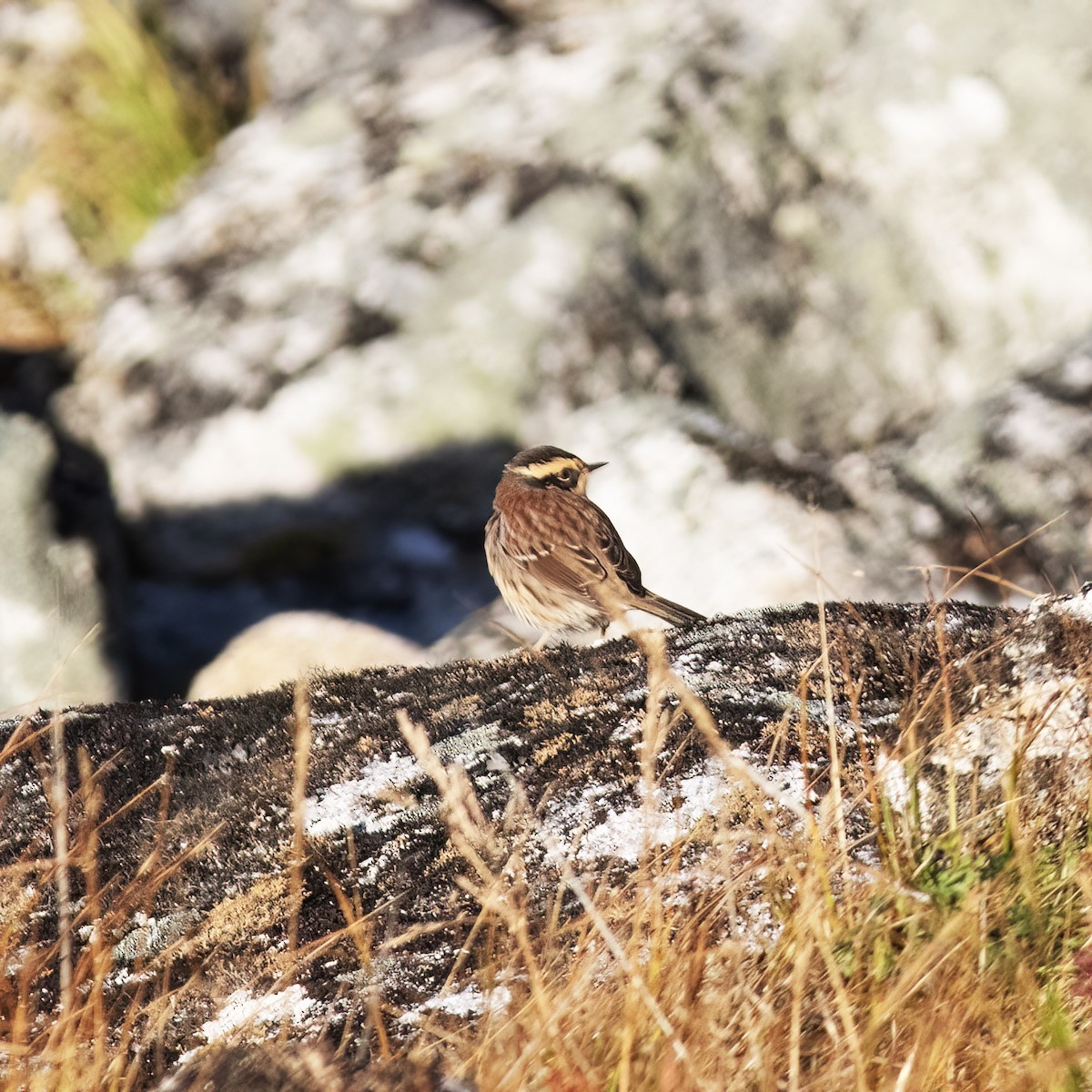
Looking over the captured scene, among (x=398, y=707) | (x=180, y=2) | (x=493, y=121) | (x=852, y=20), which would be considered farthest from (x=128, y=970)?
(x=180, y=2)

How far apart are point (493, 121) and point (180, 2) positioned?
3.23m

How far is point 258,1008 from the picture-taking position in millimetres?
2816

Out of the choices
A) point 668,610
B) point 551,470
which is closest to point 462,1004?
point 668,610

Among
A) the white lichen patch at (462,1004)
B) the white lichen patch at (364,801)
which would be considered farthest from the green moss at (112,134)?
the white lichen patch at (462,1004)

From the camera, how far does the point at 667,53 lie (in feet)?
25.3

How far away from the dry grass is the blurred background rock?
3.49 metres

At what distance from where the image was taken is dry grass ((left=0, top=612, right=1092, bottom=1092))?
2254 mm

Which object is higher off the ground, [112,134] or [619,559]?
[112,134]

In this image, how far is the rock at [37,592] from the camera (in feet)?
19.7

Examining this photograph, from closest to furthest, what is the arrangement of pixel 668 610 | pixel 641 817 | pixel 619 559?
pixel 641 817 < pixel 668 610 < pixel 619 559

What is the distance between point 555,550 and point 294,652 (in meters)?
1.46

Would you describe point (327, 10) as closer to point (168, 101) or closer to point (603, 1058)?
point (168, 101)

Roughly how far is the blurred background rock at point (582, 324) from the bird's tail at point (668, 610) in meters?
1.20

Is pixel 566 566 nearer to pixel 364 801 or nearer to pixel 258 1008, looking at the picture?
pixel 364 801
